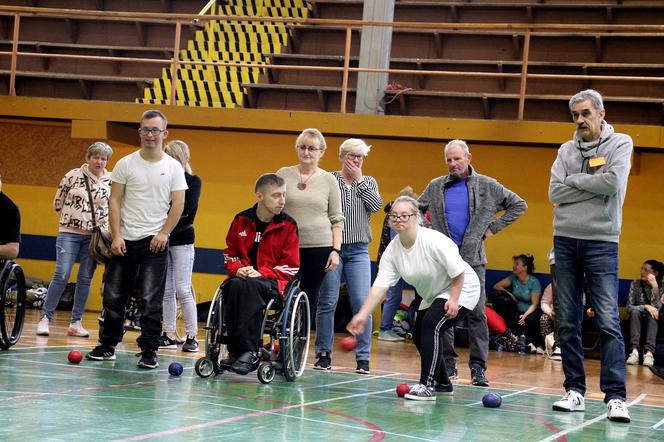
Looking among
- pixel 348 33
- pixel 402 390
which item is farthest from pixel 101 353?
pixel 348 33

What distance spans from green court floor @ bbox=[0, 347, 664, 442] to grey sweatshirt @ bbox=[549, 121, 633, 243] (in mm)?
905

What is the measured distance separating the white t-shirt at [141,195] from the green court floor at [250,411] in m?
0.79

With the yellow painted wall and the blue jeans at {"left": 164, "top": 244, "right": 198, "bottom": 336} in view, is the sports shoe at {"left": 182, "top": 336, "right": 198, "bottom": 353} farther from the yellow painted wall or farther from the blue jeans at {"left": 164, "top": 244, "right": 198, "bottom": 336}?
the yellow painted wall

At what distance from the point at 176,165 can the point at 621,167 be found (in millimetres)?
2499

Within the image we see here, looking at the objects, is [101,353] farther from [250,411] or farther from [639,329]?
[639,329]

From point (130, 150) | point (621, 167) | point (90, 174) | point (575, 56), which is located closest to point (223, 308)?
point (621, 167)

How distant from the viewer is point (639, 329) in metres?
9.16

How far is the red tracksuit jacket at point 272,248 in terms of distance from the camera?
5.41m

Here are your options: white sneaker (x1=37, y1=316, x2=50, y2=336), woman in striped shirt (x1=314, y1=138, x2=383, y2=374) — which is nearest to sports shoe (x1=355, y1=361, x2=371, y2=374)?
woman in striped shirt (x1=314, y1=138, x2=383, y2=374)

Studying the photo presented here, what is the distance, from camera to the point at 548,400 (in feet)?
18.0

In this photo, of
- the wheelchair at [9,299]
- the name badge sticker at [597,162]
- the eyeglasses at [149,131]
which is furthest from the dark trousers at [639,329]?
the wheelchair at [9,299]

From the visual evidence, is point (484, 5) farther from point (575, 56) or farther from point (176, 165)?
point (176, 165)

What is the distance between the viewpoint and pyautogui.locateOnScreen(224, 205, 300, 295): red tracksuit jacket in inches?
213

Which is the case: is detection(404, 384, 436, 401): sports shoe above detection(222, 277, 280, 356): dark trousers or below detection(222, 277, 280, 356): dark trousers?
below
